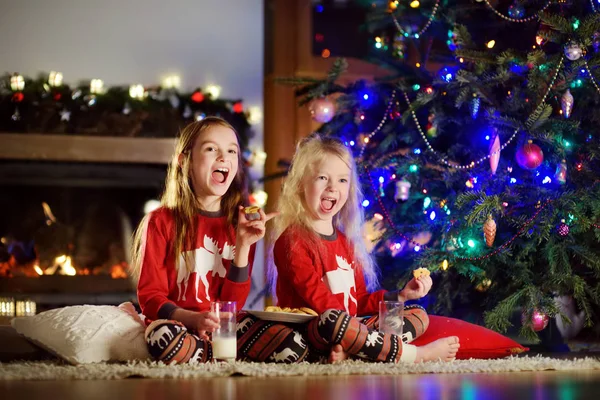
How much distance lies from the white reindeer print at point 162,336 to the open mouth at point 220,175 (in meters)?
0.50

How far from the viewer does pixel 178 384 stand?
6.15 feet

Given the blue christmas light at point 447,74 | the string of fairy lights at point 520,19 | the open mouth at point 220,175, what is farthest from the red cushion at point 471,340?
the string of fairy lights at point 520,19

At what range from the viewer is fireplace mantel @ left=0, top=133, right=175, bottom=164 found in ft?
14.1

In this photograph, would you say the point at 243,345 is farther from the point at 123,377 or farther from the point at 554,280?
the point at 554,280

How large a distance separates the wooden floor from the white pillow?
1.23ft

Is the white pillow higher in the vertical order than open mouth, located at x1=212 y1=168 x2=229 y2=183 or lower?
lower

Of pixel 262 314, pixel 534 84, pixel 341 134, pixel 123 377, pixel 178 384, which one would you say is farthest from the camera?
pixel 341 134

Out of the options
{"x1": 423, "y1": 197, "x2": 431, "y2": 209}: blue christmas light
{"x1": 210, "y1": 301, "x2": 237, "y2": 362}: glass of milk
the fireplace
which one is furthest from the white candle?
the fireplace

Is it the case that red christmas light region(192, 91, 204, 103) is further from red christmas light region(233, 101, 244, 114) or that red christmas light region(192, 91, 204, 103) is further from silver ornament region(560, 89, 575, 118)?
silver ornament region(560, 89, 575, 118)

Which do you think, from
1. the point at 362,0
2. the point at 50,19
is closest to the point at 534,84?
the point at 362,0

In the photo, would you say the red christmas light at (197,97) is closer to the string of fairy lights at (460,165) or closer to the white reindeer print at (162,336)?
→ the string of fairy lights at (460,165)

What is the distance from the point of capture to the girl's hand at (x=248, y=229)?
A: 7.77 feet

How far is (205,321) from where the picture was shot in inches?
86.7

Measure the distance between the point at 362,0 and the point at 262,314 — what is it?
1.60m
